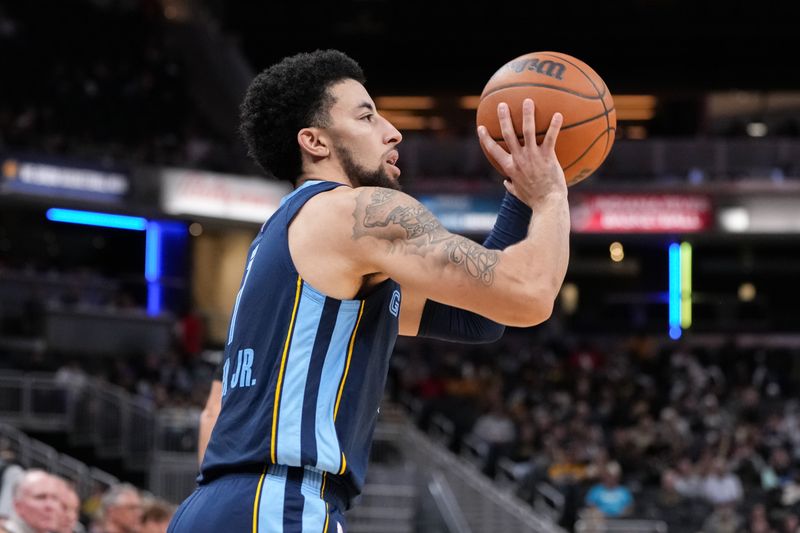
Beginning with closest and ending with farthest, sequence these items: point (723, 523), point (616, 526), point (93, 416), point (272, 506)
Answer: point (272, 506)
point (616, 526)
point (723, 523)
point (93, 416)

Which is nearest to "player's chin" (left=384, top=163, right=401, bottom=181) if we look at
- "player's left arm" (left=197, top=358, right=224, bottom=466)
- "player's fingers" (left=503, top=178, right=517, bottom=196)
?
"player's fingers" (left=503, top=178, right=517, bottom=196)

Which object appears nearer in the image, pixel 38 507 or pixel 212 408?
pixel 212 408

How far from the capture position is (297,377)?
9.70 feet

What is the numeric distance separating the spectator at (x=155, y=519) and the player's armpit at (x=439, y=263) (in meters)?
3.80

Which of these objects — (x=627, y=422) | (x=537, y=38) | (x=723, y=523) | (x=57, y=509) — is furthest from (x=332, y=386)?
(x=537, y=38)

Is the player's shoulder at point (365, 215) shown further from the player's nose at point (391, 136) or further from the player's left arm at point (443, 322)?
the player's left arm at point (443, 322)

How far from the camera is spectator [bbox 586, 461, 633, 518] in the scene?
1530 cm

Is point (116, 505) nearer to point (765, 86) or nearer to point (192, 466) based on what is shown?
point (192, 466)

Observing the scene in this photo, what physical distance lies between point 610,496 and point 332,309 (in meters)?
13.0

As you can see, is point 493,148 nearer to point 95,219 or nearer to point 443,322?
point 443,322

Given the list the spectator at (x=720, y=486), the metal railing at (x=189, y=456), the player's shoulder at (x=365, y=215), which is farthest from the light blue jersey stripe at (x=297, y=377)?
the spectator at (x=720, y=486)

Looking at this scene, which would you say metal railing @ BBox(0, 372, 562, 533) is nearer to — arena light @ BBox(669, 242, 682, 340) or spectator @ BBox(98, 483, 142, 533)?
spectator @ BBox(98, 483, 142, 533)

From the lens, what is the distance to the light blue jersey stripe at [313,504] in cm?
290

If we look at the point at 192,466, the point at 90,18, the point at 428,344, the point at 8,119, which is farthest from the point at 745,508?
the point at 90,18
